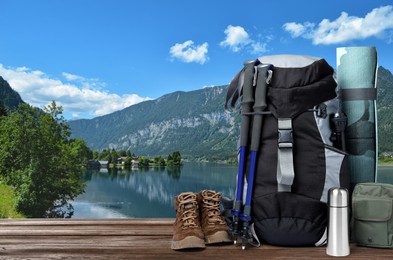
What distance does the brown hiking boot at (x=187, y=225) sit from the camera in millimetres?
1532

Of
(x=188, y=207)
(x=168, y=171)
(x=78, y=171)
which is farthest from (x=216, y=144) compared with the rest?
(x=188, y=207)

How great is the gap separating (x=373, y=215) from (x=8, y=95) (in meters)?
91.9

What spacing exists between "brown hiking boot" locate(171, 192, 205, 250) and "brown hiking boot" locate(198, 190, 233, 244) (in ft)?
0.11

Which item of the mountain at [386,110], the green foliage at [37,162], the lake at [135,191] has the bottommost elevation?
the lake at [135,191]

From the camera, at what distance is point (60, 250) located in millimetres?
1606

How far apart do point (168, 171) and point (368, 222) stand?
81923 millimetres

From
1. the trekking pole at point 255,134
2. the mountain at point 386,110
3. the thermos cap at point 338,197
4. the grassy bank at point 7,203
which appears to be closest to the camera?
the thermos cap at point 338,197

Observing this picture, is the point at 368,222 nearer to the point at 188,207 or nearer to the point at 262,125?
the point at 262,125

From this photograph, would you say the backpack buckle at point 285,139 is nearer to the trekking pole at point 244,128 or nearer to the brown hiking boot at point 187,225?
the trekking pole at point 244,128

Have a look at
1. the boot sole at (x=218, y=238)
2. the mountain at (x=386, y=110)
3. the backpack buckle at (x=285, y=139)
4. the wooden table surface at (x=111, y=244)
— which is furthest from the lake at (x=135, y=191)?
the backpack buckle at (x=285, y=139)

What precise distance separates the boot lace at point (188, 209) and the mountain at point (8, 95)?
288 feet

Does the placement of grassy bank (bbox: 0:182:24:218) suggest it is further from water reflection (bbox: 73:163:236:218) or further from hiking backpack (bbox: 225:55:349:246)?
hiking backpack (bbox: 225:55:349:246)

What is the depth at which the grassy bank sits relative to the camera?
29.2m

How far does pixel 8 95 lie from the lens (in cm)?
8325
